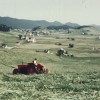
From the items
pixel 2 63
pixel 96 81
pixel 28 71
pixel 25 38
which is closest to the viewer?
pixel 96 81

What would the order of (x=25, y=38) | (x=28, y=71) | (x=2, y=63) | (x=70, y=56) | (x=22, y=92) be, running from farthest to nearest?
(x=25, y=38) → (x=70, y=56) → (x=2, y=63) → (x=28, y=71) → (x=22, y=92)

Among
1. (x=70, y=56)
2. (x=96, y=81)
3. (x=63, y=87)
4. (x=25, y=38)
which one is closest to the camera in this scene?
(x=63, y=87)

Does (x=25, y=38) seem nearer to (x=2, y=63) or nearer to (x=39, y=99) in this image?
(x=2, y=63)

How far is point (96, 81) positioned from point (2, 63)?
90.7 ft

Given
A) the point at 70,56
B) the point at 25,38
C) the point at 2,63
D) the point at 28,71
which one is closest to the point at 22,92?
the point at 28,71

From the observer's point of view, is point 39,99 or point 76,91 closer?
point 39,99

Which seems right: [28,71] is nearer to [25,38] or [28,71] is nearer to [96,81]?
[96,81]

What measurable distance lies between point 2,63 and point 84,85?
1149 inches

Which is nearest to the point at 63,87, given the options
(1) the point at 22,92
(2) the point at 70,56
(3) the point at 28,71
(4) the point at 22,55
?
(1) the point at 22,92

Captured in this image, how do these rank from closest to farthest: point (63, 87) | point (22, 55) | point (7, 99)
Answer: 1. point (7, 99)
2. point (63, 87)
3. point (22, 55)

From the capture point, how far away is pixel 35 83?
39.5 metres

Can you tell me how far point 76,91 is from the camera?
3538 centimetres

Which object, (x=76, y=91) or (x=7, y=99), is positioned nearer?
(x=7, y=99)

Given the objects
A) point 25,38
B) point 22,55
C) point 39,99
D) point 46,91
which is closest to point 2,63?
point 22,55
